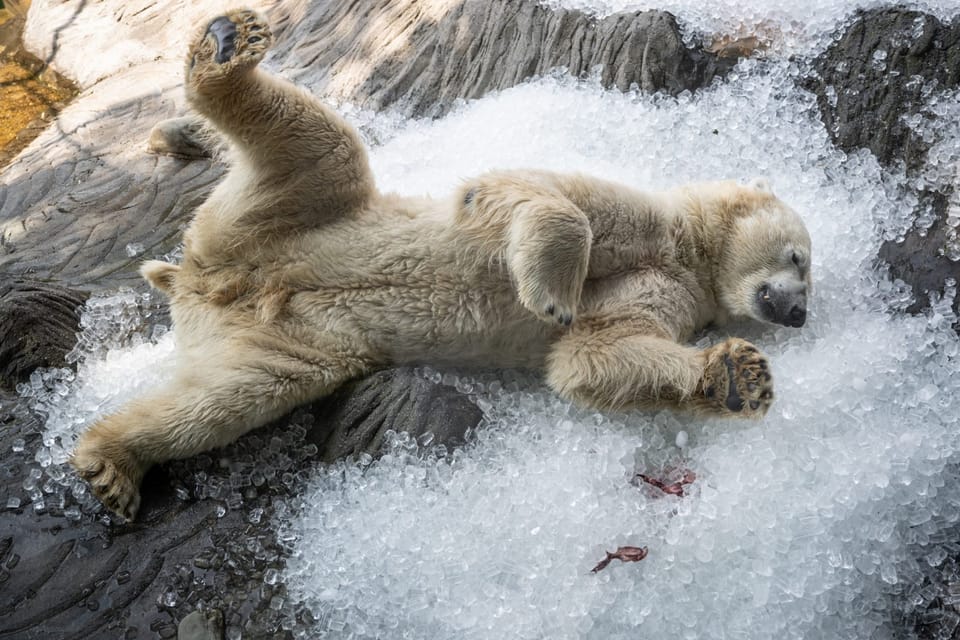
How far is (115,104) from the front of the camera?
5336 millimetres

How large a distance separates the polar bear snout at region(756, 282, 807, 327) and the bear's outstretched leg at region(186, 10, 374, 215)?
184 cm

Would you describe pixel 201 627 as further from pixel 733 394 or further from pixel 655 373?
pixel 733 394

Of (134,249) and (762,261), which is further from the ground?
(762,261)

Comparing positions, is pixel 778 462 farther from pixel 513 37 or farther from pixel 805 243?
pixel 513 37

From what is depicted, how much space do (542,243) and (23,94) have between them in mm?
5489

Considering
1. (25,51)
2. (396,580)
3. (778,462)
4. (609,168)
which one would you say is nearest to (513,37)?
(609,168)

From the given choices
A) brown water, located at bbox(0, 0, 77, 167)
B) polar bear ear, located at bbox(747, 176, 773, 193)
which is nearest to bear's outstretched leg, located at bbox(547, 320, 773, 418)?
polar bear ear, located at bbox(747, 176, 773, 193)

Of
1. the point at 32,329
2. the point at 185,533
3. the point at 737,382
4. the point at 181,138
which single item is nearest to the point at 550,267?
the point at 737,382

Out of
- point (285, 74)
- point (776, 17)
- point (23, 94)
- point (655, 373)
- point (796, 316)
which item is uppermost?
point (776, 17)

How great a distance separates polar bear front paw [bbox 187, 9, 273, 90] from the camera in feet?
9.98

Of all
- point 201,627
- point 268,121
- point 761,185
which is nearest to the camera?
point 201,627

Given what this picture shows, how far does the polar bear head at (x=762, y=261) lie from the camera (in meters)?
3.34

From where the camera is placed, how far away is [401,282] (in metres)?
3.21

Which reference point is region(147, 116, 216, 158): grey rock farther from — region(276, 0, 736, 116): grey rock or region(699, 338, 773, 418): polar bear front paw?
region(699, 338, 773, 418): polar bear front paw
